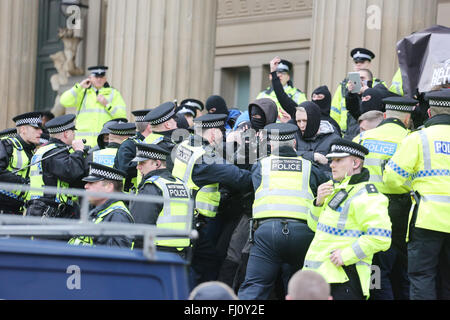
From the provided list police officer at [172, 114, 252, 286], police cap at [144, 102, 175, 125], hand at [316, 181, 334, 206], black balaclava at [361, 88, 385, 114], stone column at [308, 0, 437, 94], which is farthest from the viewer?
stone column at [308, 0, 437, 94]

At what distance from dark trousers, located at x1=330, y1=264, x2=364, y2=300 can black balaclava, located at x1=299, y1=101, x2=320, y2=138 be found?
239 cm

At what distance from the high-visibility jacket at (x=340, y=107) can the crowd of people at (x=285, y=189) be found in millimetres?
569

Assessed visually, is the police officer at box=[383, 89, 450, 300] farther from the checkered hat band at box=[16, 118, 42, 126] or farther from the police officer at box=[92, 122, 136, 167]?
the checkered hat band at box=[16, 118, 42, 126]

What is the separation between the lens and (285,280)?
9859 millimetres

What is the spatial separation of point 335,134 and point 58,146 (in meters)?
2.98

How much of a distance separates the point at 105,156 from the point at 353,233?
380cm

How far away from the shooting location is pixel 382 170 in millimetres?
9477

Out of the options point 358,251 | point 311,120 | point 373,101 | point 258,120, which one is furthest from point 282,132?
point 373,101

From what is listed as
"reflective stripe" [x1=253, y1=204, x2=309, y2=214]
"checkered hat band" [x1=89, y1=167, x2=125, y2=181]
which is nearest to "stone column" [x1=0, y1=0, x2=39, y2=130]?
"checkered hat band" [x1=89, y1=167, x2=125, y2=181]

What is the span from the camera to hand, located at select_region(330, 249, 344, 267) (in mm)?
8180

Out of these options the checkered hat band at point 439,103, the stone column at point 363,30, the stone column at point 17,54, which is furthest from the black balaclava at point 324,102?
the stone column at point 17,54

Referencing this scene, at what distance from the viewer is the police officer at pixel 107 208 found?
8.59 metres

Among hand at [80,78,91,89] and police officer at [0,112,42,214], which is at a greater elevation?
hand at [80,78,91,89]

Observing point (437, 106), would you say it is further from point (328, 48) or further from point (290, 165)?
point (328, 48)
